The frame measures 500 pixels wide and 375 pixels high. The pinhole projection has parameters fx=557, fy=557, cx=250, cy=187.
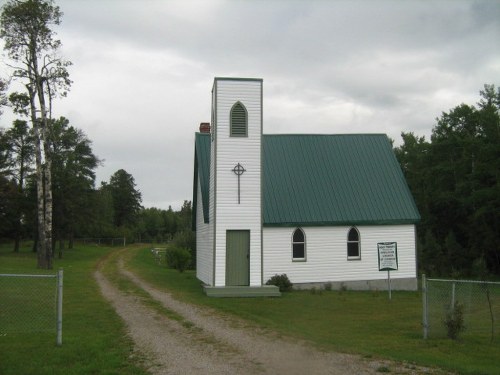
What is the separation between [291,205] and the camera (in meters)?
25.1

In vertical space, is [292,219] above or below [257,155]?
below

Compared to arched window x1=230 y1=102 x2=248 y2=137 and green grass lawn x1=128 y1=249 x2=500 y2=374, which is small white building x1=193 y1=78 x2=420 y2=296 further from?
green grass lawn x1=128 y1=249 x2=500 y2=374

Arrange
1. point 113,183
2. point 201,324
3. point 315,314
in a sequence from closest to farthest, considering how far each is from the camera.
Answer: point 201,324
point 315,314
point 113,183

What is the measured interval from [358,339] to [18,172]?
1979 inches

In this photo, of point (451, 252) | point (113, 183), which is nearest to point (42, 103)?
point (451, 252)

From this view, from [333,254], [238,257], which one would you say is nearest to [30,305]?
[238,257]

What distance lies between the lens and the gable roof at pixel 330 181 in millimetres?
25077

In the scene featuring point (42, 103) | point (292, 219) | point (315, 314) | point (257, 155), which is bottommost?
point (315, 314)

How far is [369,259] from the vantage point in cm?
2522

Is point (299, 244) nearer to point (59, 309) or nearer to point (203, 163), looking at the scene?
point (203, 163)

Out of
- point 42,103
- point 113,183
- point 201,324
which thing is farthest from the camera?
point 113,183

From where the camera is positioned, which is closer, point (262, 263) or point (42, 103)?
point (262, 263)

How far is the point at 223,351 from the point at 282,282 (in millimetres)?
12447

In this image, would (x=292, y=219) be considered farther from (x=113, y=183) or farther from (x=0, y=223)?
(x=113, y=183)
